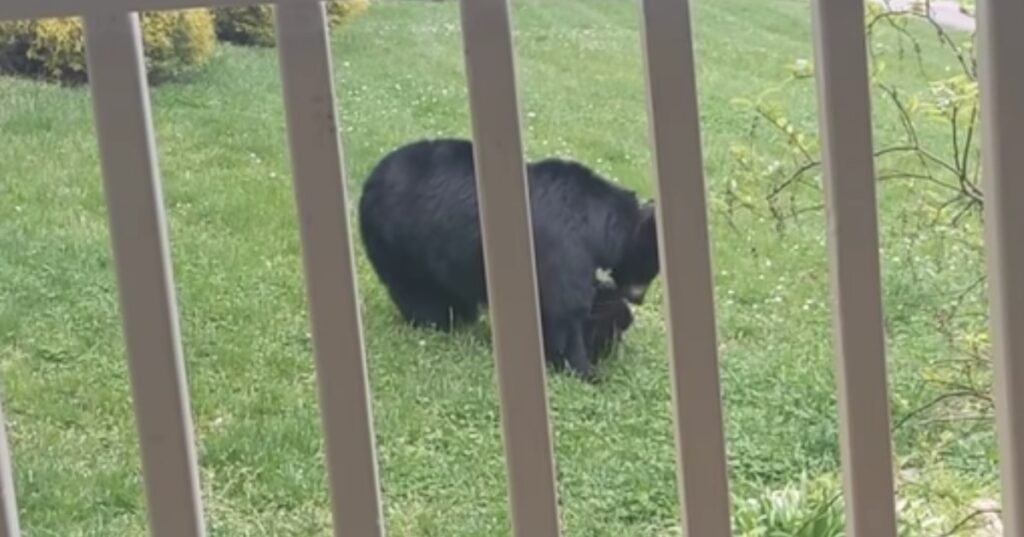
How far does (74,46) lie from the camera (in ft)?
5.80

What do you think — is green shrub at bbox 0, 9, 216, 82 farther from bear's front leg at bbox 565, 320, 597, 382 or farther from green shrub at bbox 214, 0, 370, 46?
bear's front leg at bbox 565, 320, 597, 382

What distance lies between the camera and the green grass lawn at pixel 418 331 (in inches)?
72.3

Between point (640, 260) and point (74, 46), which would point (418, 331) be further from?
point (74, 46)

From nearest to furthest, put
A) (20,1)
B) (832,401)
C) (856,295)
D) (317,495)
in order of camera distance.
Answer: (20,1), (856,295), (317,495), (832,401)

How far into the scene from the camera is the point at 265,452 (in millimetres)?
1822

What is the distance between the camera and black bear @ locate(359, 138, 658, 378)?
6.21 feet

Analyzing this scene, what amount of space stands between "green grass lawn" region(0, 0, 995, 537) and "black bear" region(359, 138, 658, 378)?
0.04 m

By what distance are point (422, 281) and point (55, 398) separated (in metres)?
0.48

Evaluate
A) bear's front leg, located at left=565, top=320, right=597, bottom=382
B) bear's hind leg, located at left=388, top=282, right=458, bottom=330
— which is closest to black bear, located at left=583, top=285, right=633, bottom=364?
bear's front leg, located at left=565, top=320, right=597, bottom=382

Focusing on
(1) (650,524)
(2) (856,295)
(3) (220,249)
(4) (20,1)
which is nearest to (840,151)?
(2) (856,295)

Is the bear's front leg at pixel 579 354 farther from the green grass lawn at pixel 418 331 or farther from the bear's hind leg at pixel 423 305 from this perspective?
the bear's hind leg at pixel 423 305

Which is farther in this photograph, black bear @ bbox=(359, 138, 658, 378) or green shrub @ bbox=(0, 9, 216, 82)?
black bear @ bbox=(359, 138, 658, 378)

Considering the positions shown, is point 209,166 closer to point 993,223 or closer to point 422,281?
point 422,281

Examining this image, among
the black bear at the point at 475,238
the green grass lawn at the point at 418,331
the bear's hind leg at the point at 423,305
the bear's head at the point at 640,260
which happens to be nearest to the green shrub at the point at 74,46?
the green grass lawn at the point at 418,331
